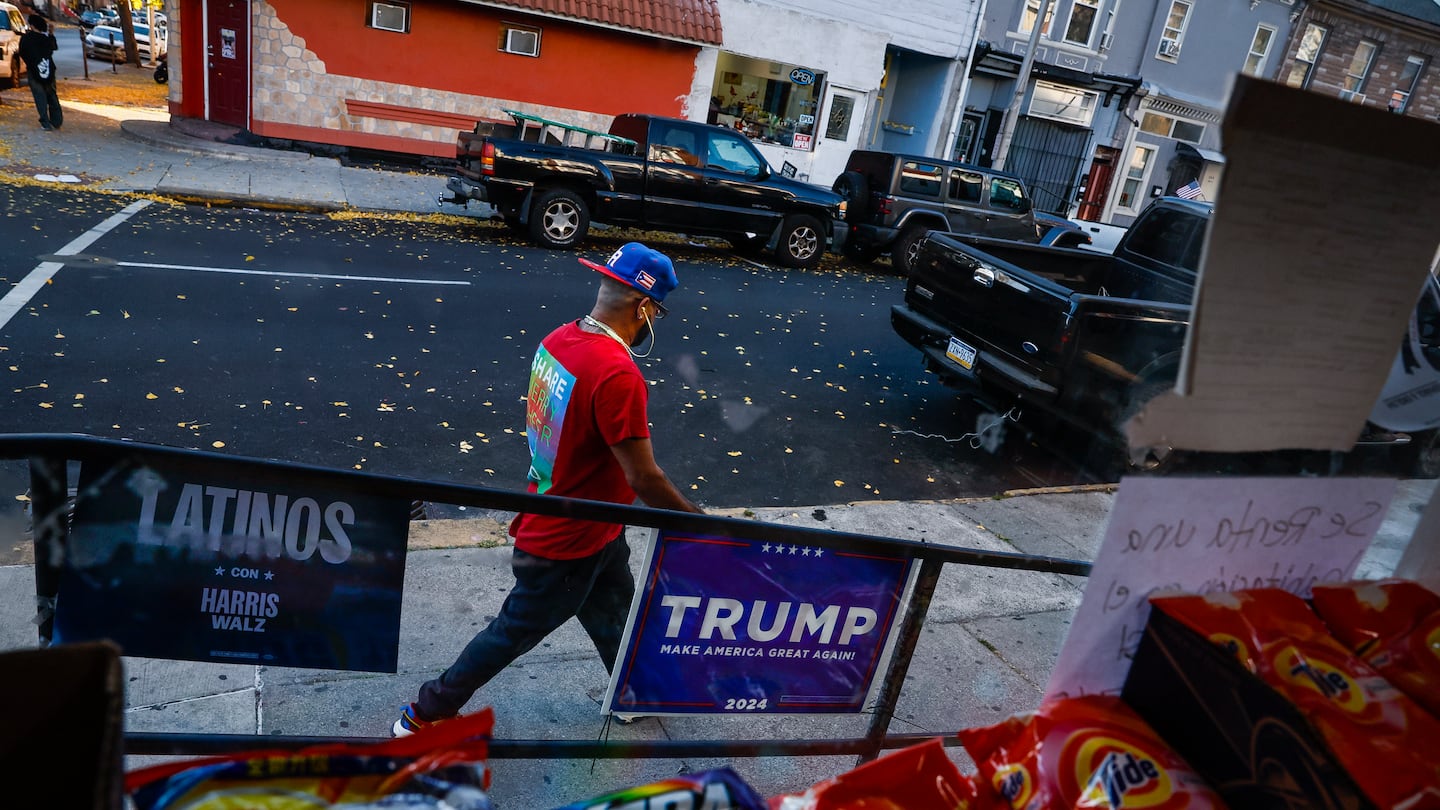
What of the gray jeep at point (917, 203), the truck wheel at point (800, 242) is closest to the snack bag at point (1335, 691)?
the truck wheel at point (800, 242)

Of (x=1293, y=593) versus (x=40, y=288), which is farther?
(x=40, y=288)

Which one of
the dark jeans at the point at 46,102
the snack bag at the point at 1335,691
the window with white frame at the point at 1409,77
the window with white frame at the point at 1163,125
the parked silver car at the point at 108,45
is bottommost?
the parked silver car at the point at 108,45

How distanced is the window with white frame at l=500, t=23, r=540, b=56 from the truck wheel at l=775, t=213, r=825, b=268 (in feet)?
28.9

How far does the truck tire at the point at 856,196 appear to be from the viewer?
15.9 metres

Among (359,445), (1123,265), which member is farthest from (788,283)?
(359,445)

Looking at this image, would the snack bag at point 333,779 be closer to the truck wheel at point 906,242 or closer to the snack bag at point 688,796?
the snack bag at point 688,796

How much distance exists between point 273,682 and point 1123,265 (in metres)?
8.23

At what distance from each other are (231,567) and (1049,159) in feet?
91.0

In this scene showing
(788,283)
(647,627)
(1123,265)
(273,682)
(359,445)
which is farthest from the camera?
(788,283)

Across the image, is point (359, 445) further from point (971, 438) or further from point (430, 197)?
point (430, 197)

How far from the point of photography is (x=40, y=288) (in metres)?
8.30

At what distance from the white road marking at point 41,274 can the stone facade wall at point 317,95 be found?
8295mm

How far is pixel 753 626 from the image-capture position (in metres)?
2.61

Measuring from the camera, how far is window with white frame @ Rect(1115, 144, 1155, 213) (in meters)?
27.3
